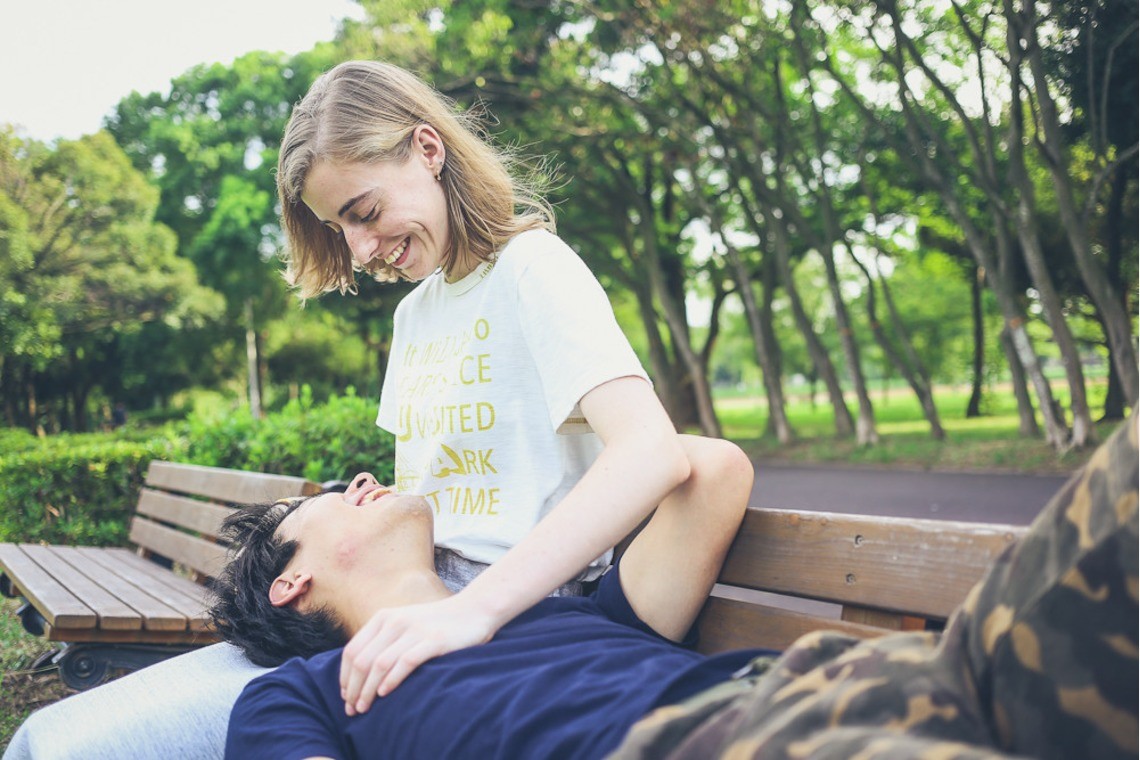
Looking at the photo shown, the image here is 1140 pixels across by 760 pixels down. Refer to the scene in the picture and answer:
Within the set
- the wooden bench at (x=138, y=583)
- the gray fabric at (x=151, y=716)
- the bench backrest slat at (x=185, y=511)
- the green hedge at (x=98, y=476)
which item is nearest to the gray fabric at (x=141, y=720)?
the gray fabric at (x=151, y=716)

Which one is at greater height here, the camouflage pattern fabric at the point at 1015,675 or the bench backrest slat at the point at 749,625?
the camouflage pattern fabric at the point at 1015,675

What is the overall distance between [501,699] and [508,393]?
0.81 meters

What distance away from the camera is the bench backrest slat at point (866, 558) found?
1.84m

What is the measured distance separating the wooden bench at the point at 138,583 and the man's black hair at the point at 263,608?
29 centimetres

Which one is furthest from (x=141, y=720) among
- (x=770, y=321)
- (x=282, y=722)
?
(x=770, y=321)

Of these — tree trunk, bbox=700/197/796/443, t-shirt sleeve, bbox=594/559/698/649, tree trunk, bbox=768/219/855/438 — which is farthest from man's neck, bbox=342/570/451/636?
tree trunk, bbox=700/197/796/443

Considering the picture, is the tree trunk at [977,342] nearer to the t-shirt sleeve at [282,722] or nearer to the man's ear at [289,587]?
the man's ear at [289,587]

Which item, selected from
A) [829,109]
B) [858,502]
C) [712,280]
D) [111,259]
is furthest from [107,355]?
[858,502]

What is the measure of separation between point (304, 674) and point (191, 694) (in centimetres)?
47

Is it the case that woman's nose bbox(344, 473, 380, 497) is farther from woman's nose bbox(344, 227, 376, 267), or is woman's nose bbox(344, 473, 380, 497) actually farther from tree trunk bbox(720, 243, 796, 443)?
tree trunk bbox(720, 243, 796, 443)

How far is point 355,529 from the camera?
93.7 inches

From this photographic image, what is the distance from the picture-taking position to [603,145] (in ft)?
66.1

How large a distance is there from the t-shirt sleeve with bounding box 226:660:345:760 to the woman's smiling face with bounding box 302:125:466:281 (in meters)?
1.04

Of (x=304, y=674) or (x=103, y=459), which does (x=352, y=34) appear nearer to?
(x=103, y=459)
